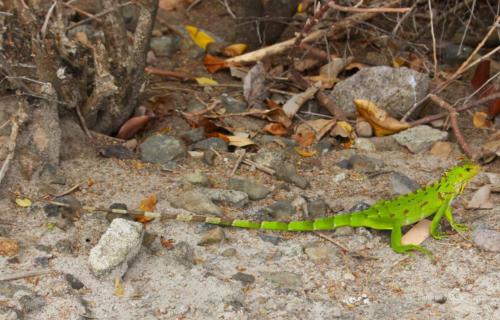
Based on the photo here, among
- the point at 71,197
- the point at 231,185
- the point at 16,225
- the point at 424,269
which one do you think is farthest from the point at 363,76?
the point at 16,225

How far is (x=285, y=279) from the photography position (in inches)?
142

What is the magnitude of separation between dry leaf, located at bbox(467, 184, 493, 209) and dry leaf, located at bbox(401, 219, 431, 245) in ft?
1.04

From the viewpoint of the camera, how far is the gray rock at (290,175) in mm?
4457

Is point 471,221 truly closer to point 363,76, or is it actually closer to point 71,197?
point 363,76

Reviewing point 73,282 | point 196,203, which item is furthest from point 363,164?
point 73,282

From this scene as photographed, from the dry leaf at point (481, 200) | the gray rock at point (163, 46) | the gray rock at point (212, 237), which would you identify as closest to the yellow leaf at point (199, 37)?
the gray rock at point (163, 46)

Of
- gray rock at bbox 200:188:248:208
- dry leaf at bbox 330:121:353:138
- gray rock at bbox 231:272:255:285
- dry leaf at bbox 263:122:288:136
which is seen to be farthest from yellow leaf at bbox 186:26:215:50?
gray rock at bbox 231:272:255:285

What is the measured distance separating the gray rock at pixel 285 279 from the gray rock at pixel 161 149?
1277mm

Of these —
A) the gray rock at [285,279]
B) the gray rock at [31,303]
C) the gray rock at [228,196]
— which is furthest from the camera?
the gray rock at [228,196]

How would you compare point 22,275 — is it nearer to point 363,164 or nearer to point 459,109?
point 363,164

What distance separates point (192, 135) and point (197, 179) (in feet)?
1.94

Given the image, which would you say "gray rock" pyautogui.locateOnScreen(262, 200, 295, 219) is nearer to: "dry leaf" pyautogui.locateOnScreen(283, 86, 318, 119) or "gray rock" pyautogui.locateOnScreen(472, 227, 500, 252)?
"gray rock" pyautogui.locateOnScreen(472, 227, 500, 252)

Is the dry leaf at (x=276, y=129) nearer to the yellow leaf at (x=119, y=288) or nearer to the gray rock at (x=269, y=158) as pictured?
the gray rock at (x=269, y=158)

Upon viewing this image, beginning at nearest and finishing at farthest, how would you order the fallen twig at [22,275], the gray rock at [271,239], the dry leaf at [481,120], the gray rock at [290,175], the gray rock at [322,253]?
the fallen twig at [22,275] → the gray rock at [322,253] → the gray rock at [271,239] → the gray rock at [290,175] → the dry leaf at [481,120]
